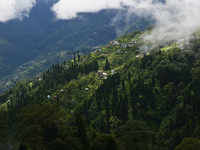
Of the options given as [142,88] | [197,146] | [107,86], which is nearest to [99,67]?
[107,86]

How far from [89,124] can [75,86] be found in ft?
124

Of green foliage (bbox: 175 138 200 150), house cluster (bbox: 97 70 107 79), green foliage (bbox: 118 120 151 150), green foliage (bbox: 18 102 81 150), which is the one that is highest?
house cluster (bbox: 97 70 107 79)

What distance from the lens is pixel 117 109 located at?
91.6 m

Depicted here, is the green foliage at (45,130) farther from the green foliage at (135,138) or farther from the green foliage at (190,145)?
the green foliage at (190,145)

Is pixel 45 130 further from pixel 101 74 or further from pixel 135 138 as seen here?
pixel 101 74

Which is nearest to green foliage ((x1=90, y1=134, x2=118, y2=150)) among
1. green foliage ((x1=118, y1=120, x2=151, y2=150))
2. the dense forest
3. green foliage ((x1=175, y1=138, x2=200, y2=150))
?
the dense forest

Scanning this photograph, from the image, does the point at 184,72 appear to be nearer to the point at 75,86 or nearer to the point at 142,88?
the point at 142,88

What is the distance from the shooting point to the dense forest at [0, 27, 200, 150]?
3922 centimetres

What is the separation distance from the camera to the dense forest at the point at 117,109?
39.2 meters

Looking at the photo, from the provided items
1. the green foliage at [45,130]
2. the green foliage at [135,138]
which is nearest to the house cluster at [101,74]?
the green foliage at [135,138]

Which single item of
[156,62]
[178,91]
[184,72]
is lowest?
[178,91]

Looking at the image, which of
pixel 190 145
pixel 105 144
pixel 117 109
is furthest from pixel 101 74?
pixel 105 144

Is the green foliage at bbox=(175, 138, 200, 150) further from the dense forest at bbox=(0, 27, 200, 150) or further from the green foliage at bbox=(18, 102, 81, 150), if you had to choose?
the green foliage at bbox=(18, 102, 81, 150)

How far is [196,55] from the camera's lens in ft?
392
